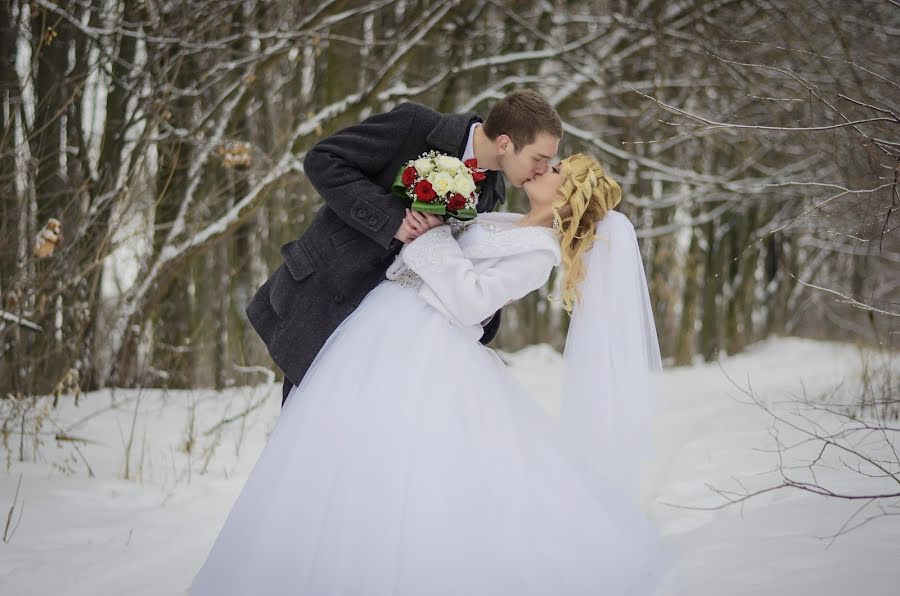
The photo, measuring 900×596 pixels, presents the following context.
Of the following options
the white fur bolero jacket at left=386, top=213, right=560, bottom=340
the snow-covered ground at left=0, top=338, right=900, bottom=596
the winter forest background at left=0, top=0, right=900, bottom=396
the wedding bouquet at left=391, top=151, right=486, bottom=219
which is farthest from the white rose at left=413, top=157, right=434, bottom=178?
the snow-covered ground at left=0, top=338, right=900, bottom=596

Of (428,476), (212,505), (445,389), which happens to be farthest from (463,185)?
(212,505)

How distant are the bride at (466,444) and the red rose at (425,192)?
18 centimetres

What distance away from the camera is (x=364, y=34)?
9.72 meters

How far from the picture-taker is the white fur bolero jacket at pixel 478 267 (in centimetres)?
301

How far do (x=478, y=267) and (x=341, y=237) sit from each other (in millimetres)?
638

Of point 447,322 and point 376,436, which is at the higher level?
point 447,322

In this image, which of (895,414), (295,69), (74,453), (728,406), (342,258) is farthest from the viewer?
(295,69)

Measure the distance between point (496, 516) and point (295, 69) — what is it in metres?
8.82

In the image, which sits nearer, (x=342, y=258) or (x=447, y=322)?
(x=447, y=322)

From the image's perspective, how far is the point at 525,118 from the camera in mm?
3203

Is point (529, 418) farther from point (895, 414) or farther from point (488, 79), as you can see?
point (488, 79)

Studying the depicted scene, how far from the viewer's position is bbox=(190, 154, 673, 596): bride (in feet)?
9.00

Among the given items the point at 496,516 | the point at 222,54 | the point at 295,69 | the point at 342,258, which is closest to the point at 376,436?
the point at 496,516

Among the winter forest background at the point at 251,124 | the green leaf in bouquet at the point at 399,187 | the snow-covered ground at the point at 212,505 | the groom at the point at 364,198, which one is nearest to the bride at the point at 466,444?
the groom at the point at 364,198
